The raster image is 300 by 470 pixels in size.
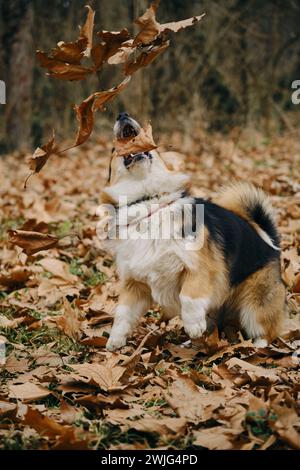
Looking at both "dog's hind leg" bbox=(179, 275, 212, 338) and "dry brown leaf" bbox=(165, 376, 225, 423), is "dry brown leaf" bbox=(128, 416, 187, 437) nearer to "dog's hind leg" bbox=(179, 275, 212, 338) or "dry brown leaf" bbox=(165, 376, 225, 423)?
"dry brown leaf" bbox=(165, 376, 225, 423)

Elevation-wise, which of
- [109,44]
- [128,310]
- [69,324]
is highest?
[109,44]

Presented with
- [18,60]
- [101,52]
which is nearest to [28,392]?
[101,52]

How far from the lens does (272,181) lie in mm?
6965

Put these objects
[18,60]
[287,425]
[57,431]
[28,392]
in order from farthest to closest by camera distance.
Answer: [18,60] → [28,392] → [57,431] → [287,425]

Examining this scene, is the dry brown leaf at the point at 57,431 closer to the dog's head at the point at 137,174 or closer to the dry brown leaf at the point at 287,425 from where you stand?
the dry brown leaf at the point at 287,425

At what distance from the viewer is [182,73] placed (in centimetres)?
1280

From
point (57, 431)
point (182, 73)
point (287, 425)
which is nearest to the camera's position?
point (287, 425)

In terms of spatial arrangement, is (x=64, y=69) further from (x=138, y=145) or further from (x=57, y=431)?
(x=57, y=431)

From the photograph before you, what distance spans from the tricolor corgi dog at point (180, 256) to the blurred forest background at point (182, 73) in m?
7.39

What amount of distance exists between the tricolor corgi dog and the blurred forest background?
24.2 ft

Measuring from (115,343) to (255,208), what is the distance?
4.40ft

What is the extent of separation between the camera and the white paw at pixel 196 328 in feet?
11.1

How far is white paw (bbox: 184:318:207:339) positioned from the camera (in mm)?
3371

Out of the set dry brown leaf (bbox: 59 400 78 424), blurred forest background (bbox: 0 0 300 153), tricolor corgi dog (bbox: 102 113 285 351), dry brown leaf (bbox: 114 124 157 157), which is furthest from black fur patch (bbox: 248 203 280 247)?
blurred forest background (bbox: 0 0 300 153)
